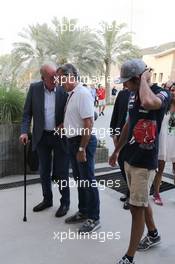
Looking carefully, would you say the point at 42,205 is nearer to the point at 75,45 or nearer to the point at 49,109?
the point at 49,109

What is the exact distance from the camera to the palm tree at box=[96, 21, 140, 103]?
66.5 feet

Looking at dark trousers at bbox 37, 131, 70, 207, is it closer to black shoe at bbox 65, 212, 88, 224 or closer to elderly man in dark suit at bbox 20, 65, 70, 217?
elderly man in dark suit at bbox 20, 65, 70, 217

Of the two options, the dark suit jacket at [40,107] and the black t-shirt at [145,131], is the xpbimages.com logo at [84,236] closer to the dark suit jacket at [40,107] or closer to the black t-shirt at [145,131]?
the dark suit jacket at [40,107]

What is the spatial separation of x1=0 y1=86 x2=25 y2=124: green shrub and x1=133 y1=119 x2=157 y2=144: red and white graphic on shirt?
8.68 ft

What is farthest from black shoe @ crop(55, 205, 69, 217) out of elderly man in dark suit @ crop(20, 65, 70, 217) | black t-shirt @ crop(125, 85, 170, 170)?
black t-shirt @ crop(125, 85, 170, 170)

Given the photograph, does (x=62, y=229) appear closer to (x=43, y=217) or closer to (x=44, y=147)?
(x=43, y=217)

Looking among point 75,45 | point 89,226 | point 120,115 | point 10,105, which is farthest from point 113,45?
point 89,226

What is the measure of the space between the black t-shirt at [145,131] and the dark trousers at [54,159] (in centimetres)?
117

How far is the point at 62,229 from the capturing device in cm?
300

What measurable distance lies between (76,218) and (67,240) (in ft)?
1.15

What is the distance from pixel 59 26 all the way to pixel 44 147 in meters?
17.6

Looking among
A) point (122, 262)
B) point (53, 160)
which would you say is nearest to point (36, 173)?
point (53, 160)

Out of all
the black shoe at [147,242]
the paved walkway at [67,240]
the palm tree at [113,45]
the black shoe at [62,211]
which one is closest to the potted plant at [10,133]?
the paved walkway at [67,240]

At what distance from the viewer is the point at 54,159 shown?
3.31 meters
